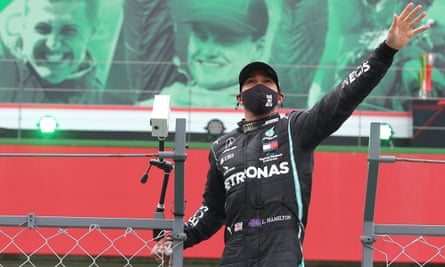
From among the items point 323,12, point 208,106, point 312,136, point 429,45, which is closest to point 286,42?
point 323,12

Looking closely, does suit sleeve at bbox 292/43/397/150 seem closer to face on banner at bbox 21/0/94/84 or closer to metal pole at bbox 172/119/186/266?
metal pole at bbox 172/119/186/266

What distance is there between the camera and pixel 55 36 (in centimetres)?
1162

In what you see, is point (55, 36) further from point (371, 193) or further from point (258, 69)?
point (371, 193)

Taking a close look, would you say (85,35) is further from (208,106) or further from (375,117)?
(375,117)

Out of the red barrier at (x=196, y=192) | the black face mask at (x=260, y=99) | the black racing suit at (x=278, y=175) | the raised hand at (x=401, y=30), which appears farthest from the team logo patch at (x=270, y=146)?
the red barrier at (x=196, y=192)

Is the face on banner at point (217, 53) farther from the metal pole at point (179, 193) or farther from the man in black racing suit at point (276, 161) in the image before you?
the metal pole at point (179, 193)

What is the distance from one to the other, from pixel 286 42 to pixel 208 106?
1931 mm

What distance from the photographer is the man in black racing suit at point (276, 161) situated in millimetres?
2283

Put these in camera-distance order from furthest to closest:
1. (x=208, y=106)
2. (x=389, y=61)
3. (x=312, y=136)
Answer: (x=208, y=106) < (x=312, y=136) < (x=389, y=61)

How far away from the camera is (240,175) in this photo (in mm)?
2502

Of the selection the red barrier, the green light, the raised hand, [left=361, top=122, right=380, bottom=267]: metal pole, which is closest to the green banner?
the green light

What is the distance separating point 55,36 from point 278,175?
9.93 m

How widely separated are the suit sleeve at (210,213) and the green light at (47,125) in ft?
24.7

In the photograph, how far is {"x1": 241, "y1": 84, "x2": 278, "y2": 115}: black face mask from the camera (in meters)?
2.60
